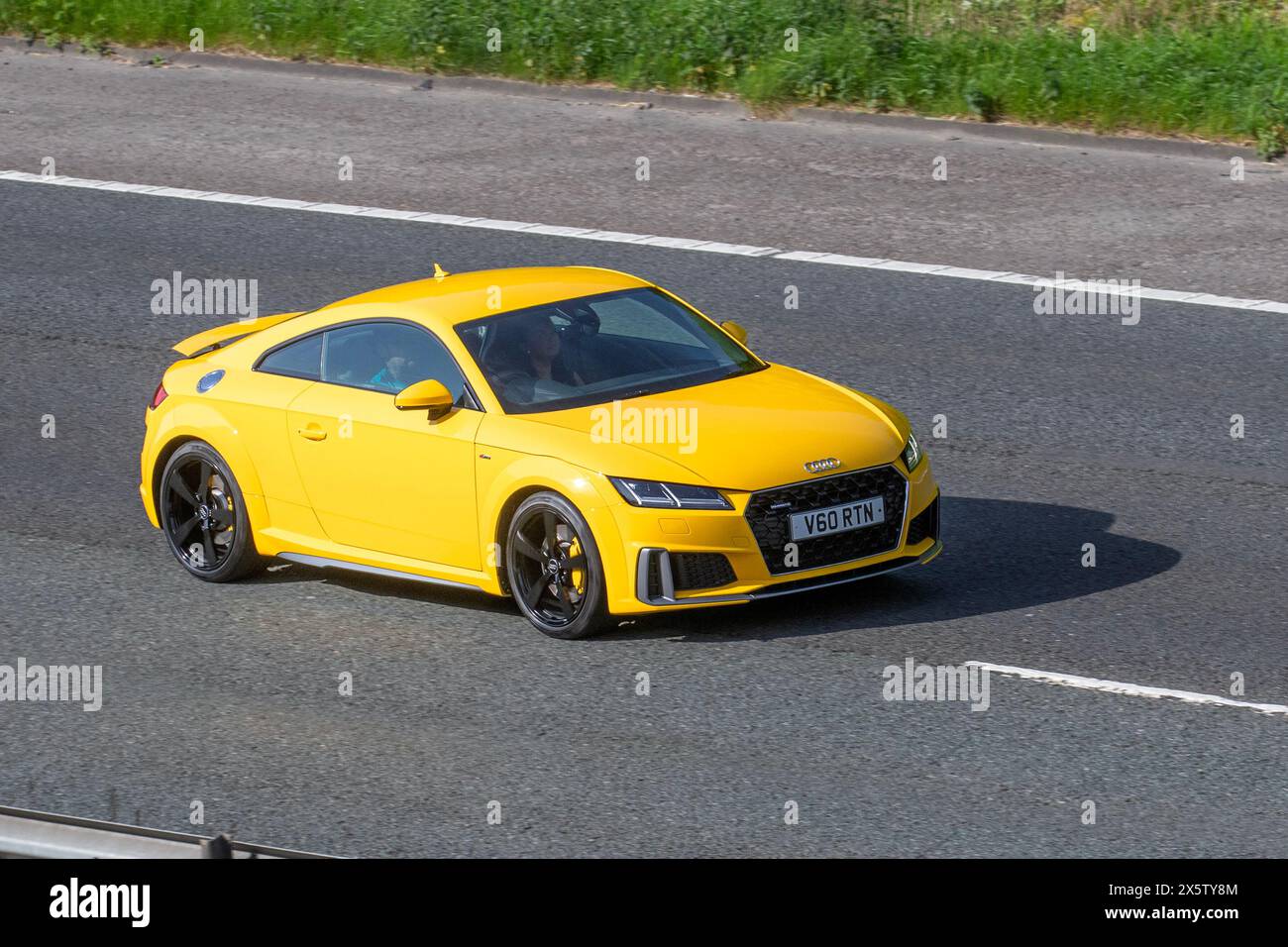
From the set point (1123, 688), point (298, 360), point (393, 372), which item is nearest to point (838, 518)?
point (1123, 688)

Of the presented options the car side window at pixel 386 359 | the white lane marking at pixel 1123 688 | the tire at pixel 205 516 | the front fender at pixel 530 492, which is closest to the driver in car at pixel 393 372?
the car side window at pixel 386 359

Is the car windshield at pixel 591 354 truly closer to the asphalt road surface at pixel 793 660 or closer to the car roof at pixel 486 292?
the car roof at pixel 486 292

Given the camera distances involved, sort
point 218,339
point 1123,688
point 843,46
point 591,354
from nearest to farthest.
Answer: point 1123,688 < point 591,354 < point 218,339 < point 843,46

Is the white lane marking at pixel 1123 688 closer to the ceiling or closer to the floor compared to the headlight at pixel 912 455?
closer to the floor

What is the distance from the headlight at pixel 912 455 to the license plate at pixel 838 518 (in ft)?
0.91

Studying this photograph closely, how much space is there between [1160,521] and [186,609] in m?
4.81

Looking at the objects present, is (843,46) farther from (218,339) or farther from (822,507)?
(822,507)

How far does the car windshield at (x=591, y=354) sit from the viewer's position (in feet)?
29.8

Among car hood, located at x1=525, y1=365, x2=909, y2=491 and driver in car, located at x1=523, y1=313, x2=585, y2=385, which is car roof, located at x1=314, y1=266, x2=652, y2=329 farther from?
car hood, located at x1=525, y1=365, x2=909, y2=491

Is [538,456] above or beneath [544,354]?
beneath

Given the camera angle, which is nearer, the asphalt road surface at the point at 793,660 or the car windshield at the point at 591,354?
the asphalt road surface at the point at 793,660

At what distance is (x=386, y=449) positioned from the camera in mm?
9195

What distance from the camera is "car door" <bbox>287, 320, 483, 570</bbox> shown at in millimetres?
8977

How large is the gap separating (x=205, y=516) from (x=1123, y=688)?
4.50 meters
